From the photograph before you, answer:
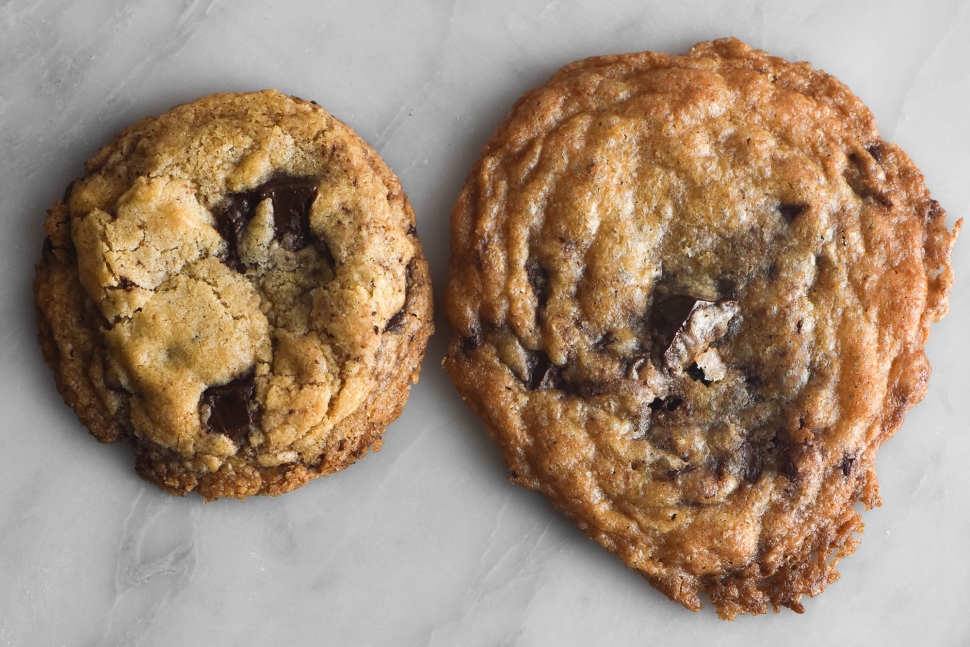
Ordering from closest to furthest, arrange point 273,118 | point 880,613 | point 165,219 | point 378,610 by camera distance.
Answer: point 165,219, point 273,118, point 378,610, point 880,613

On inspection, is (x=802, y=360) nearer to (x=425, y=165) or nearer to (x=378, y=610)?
(x=425, y=165)

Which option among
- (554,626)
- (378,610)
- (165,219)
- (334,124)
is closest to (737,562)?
(554,626)

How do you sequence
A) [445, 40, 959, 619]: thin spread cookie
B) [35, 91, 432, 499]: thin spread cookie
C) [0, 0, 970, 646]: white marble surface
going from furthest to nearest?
→ 1. [0, 0, 970, 646]: white marble surface
2. [445, 40, 959, 619]: thin spread cookie
3. [35, 91, 432, 499]: thin spread cookie

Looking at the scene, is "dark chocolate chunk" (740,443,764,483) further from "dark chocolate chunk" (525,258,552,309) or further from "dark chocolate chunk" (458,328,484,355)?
"dark chocolate chunk" (458,328,484,355)

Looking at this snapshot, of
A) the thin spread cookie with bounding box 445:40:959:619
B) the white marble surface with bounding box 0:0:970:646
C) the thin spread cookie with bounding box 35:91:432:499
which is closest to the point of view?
the thin spread cookie with bounding box 35:91:432:499

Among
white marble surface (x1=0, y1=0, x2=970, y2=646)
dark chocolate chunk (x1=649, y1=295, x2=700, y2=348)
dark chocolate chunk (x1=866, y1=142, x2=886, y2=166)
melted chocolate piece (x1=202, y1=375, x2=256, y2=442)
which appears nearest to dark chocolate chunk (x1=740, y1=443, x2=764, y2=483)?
dark chocolate chunk (x1=649, y1=295, x2=700, y2=348)

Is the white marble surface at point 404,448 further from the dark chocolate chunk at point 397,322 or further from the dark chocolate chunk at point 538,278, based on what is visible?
the dark chocolate chunk at point 538,278

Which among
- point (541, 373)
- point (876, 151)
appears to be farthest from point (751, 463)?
point (876, 151)
